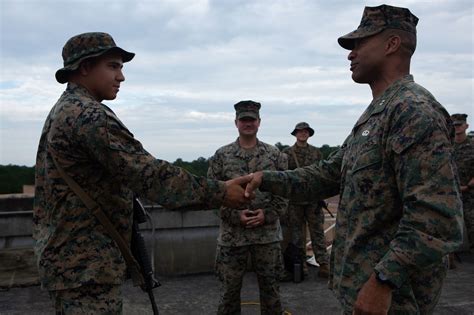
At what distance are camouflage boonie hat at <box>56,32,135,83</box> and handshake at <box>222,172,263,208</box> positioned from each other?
1.10 metres

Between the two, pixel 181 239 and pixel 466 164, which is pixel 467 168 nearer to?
pixel 466 164

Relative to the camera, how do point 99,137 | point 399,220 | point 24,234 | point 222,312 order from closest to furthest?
point 399,220 < point 99,137 < point 222,312 < point 24,234

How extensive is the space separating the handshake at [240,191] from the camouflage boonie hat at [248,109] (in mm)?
2086

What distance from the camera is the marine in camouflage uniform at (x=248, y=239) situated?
5.10 meters

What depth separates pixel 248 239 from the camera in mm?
5137

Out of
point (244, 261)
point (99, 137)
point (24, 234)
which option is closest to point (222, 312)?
point (244, 261)

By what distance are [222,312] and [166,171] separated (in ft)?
8.00

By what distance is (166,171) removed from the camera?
3094mm

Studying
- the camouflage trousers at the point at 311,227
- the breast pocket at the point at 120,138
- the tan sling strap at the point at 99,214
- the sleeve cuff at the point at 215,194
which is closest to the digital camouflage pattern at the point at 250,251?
the sleeve cuff at the point at 215,194

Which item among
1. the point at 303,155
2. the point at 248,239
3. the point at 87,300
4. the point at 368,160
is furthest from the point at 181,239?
the point at 368,160

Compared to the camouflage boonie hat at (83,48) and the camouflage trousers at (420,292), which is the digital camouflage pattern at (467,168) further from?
the camouflage boonie hat at (83,48)

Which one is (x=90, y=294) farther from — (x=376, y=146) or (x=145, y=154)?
(x=376, y=146)

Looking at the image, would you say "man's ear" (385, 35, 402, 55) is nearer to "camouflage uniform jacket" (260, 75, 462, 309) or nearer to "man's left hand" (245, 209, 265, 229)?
"camouflage uniform jacket" (260, 75, 462, 309)

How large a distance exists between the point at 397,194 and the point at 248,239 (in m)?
2.83
